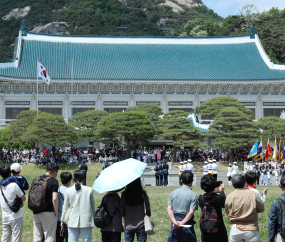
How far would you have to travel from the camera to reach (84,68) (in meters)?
42.8

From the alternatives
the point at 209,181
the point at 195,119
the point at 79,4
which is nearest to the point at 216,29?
the point at 79,4

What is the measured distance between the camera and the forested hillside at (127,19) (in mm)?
67375

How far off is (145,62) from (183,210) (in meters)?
39.2

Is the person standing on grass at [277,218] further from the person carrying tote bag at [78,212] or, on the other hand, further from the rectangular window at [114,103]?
the rectangular window at [114,103]

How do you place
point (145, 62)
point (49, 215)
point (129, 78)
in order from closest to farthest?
point (49, 215)
point (129, 78)
point (145, 62)

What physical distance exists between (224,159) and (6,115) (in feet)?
75.4

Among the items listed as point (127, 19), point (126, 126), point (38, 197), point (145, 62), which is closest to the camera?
point (38, 197)

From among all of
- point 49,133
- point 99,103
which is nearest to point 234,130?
point 49,133

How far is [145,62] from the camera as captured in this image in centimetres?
4462

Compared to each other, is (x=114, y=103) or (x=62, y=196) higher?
(x=114, y=103)

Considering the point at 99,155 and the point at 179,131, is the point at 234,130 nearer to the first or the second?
the point at 179,131

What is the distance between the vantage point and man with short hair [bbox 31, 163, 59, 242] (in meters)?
6.89

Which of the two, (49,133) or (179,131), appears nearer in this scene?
(49,133)

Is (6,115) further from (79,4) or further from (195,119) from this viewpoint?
(79,4)
